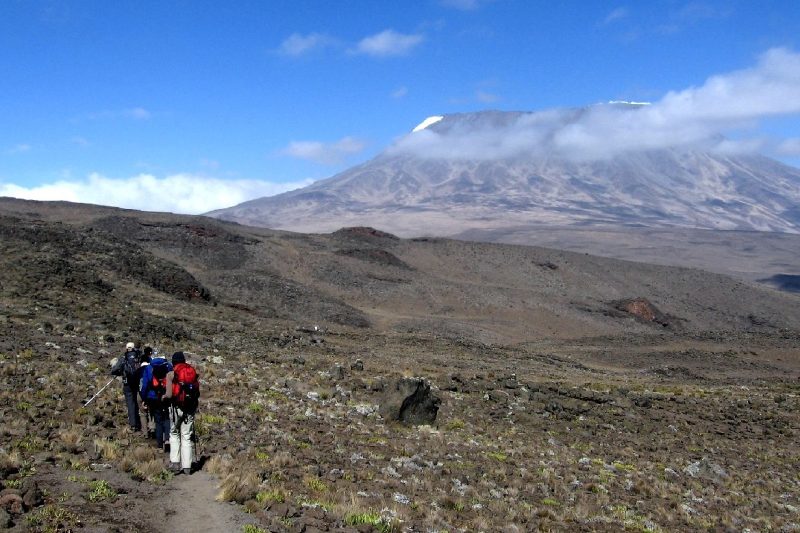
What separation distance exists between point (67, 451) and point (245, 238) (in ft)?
183

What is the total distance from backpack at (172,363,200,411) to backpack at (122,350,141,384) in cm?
173

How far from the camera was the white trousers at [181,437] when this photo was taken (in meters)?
8.76

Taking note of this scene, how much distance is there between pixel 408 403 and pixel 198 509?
872cm

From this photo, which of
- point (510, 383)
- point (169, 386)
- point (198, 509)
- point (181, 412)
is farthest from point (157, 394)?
point (510, 383)

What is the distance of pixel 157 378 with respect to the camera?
9758mm

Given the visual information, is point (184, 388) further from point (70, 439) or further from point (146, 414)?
point (146, 414)

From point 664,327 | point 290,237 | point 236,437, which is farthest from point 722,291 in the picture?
point 236,437

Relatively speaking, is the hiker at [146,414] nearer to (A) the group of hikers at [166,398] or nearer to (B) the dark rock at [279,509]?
(A) the group of hikers at [166,398]

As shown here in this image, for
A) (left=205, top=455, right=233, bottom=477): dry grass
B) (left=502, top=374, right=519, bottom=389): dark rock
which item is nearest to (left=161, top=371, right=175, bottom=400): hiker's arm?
(left=205, top=455, right=233, bottom=477): dry grass

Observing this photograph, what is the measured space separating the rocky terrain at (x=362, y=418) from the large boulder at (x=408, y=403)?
0.05 metres

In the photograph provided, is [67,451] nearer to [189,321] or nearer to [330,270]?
[189,321]

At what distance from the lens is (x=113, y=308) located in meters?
24.0

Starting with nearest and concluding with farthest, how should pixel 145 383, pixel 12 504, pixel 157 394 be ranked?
pixel 12 504 → pixel 157 394 → pixel 145 383

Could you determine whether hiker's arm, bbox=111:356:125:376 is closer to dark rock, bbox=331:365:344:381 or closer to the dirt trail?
the dirt trail
